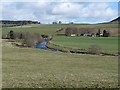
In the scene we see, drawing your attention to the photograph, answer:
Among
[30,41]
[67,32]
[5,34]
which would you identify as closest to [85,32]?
A: [67,32]

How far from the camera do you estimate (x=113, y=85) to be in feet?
41.7

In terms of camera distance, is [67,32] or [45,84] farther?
[67,32]

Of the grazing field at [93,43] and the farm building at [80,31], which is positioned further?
the farm building at [80,31]

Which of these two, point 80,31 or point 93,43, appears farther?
point 80,31

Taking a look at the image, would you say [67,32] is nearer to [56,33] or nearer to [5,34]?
[56,33]

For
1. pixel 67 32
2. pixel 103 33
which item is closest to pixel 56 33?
pixel 67 32

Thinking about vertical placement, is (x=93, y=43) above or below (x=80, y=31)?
below

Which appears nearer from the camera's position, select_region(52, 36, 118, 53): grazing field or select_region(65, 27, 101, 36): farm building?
select_region(52, 36, 118, 53): grazing field

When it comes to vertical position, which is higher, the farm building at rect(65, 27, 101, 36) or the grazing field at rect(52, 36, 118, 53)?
the farm building at rect(65, 27, 101, 36)

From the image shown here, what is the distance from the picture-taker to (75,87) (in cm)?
1212

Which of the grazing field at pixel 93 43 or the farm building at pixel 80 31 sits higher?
the farm building at pixel 80 31

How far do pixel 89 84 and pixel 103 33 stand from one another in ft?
386


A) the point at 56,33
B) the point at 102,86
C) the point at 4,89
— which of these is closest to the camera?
the point at 4,89

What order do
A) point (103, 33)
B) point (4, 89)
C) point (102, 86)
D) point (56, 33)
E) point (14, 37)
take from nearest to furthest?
point (4, 89), point (102, 86), point (14, 37), point (103, 33), point (56, 33)
